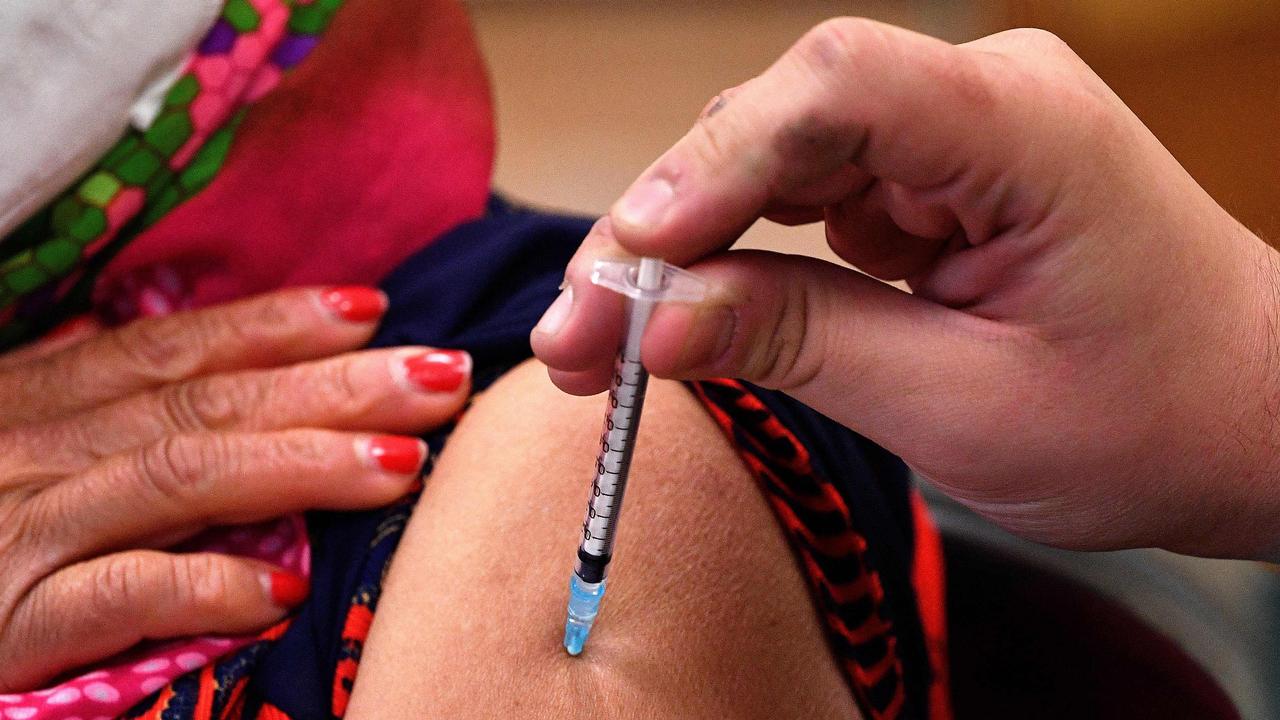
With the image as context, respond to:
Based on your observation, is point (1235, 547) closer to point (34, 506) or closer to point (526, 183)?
point (34, 506)

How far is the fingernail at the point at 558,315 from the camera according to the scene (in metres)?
0.52

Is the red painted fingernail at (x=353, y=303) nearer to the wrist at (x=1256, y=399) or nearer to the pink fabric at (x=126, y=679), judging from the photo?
the pink fabric at (x=126, y=679)

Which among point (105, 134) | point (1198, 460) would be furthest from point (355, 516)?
point (1198, 460)

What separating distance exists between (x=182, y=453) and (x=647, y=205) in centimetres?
45

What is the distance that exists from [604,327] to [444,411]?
0.85 ft

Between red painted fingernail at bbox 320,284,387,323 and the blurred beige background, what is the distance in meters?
0.67

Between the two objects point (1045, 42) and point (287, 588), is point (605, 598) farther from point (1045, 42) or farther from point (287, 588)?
point (1045, 42)

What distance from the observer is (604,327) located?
20.4 inches

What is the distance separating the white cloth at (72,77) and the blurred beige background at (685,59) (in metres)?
0.80

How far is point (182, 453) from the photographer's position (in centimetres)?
72

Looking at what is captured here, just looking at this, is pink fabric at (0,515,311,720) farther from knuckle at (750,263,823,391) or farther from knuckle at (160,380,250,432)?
knuckle at (750,263,823,391)

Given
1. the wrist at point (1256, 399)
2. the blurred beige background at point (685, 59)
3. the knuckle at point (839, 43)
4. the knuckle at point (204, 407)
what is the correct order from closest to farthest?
the knuckle at point (839, 43)
the wrist at point (1256, 399)
the knuckle at point (204, 407)
the blurred beige background at point (685, 59)

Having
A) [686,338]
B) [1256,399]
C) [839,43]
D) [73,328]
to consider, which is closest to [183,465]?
[73,328]

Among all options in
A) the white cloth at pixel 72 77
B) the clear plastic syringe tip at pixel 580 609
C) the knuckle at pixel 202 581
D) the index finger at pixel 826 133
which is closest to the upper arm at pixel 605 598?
the clear plastic syringe tip at pixel 580 609
